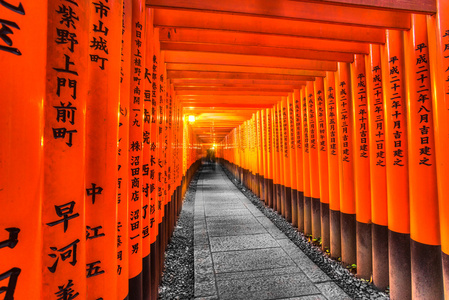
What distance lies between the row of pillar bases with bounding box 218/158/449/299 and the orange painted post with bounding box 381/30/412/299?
0.01 m

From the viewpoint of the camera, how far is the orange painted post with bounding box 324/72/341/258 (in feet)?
15.2

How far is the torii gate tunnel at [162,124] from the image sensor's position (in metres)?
0.98

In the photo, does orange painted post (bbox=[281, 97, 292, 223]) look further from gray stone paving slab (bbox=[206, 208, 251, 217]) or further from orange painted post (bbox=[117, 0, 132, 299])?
orange painted post (bbox=[117, 0, 132, 299])

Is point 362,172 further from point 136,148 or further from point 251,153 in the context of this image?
point 251,153

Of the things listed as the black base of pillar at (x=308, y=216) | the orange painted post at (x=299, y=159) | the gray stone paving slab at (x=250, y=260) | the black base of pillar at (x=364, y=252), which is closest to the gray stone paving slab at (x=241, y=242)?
the gray stone paving slab at (x=250, y=260)

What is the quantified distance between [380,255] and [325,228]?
1.50m

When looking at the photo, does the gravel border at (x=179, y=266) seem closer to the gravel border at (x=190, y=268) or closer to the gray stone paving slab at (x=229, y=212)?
the gravel border at (x=190, y=268)

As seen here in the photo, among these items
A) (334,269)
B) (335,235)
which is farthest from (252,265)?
(335,235)

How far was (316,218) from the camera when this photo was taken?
18.2ft

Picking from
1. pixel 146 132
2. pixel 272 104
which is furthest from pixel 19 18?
pixel 272 104

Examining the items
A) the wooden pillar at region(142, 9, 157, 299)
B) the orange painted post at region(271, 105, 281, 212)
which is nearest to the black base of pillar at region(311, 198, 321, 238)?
the orange painted post at region(271, 105, 281, 212)

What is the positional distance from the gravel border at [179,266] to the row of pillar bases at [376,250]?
2.97 metres

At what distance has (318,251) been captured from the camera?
506 cm

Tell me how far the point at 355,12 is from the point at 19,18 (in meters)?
3.51
